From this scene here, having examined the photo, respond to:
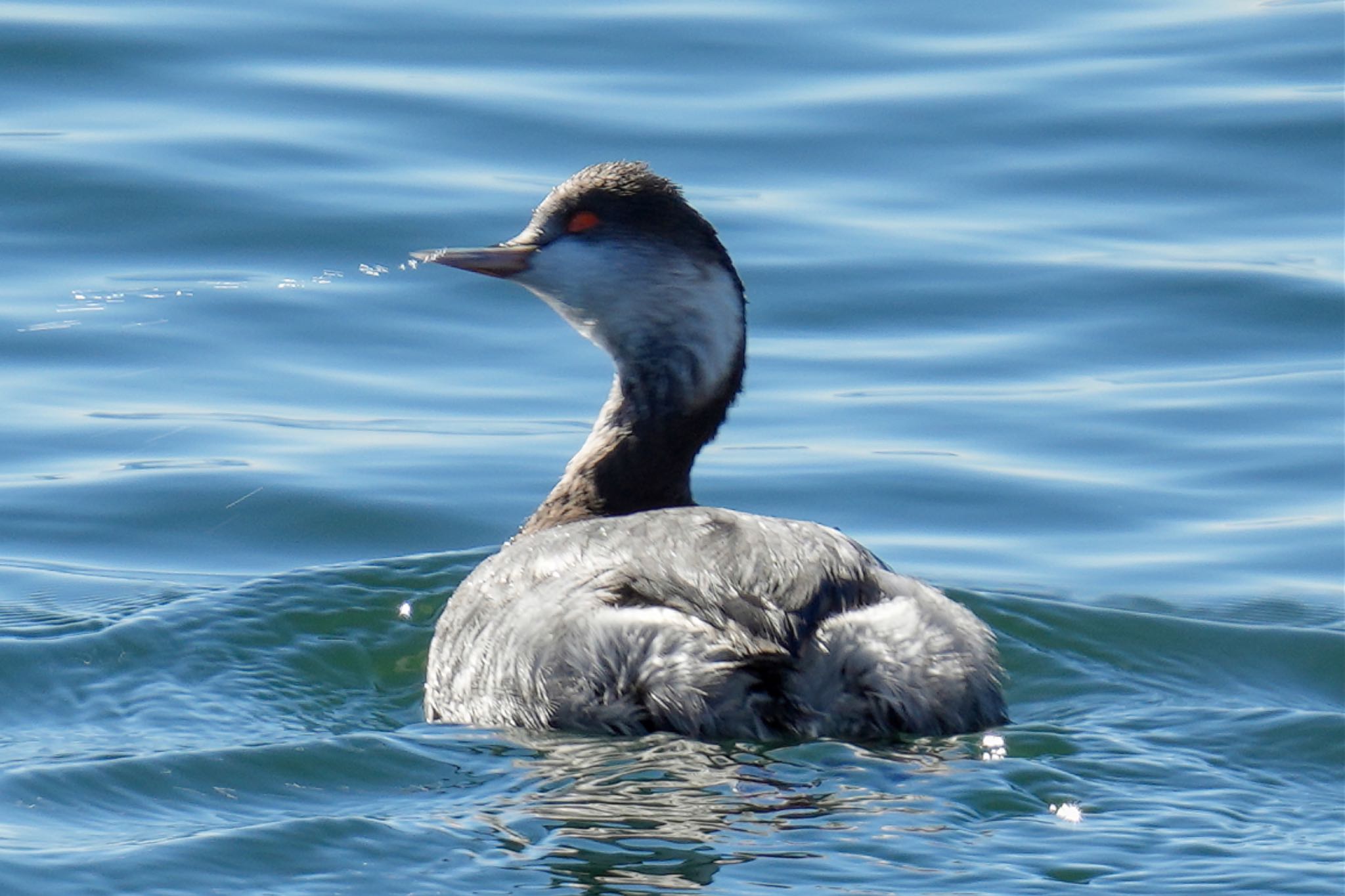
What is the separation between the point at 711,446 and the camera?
35.1 feet

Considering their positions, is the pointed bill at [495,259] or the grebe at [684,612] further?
the pointed bill at [495,259]

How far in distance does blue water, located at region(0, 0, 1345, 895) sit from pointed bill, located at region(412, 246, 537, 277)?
126cm

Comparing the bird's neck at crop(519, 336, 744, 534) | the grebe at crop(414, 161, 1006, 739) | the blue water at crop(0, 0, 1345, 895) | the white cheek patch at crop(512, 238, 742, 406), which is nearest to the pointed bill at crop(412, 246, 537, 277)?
the white cheek patch at crop(512, 238, 742, 406)

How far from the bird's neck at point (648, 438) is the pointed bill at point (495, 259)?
0.50 metres

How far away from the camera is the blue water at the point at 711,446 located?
19.4ft

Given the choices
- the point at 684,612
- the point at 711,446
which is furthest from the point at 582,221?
the point at 711,446

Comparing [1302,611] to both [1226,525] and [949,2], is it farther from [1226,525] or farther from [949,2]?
[949,2]

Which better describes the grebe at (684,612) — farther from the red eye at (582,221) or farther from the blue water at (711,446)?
the blue water at (711,446)

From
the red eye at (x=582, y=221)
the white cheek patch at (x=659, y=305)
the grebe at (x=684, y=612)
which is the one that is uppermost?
the red eye at (x=582, y=221)

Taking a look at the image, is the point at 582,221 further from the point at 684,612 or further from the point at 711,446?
the point at 711,446

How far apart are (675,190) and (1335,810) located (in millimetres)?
2933

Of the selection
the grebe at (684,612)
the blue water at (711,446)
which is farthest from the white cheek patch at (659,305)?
the blue water at (711,446)


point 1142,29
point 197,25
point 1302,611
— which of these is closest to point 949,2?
point 1142,29

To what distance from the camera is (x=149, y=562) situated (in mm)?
9047
